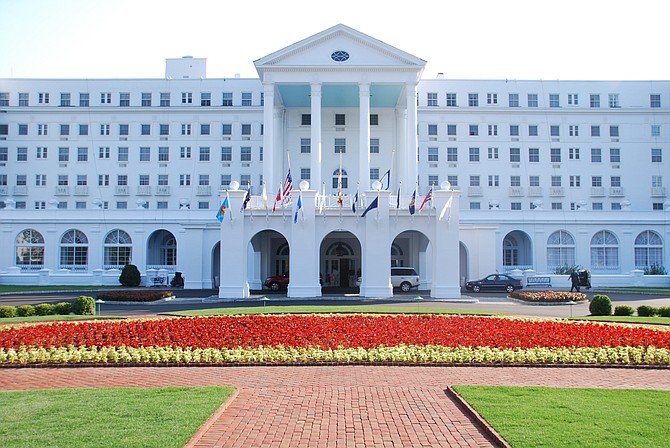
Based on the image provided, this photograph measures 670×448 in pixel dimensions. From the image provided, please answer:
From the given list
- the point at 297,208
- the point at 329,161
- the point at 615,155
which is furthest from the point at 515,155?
the point at 297,208

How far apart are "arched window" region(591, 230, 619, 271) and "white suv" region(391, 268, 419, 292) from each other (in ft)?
60.1

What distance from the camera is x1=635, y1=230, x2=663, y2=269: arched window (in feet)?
180

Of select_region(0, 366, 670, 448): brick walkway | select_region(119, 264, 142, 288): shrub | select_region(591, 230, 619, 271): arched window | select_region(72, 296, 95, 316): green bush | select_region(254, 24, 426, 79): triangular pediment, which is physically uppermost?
select_region(254, 24, 426, 79): triangular pediment

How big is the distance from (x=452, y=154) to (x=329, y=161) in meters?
13.8

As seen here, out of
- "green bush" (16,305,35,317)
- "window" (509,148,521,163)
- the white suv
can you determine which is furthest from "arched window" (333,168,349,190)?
"green bush" (16,305,35,317)

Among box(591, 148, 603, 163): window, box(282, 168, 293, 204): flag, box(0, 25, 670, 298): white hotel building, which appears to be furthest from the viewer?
box(591, 148, 603, 163): window

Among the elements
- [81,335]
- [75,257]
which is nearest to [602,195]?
[75,257]

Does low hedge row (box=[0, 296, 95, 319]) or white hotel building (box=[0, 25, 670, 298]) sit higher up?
white hotel building (box=[0, 25, 670, 298])

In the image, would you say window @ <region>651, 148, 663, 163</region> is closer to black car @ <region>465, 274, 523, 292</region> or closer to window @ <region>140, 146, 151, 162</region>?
black car @ <region>465, 274, 523, 292</region>

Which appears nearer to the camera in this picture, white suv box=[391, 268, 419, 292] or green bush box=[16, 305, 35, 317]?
green bush box=[16, 305, 35, 317]

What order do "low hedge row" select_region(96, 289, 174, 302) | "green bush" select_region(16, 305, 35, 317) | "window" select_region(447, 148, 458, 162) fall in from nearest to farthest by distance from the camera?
1. "green bush" select_region(16, 305, 35, 317)
2. "low hedge row" select_region(96, 289, 174, 302)
3. "window" select_region(447, 148, 458, 162)

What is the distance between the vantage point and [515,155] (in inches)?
2510

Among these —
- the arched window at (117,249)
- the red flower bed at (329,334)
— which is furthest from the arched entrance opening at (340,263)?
the red flower bed at (329,334)

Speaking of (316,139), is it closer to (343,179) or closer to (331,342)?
(343,179)
